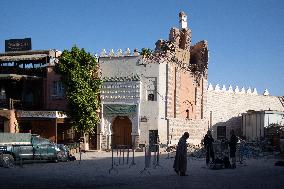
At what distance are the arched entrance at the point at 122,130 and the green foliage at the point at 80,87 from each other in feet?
6.41

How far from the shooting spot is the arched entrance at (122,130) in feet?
105

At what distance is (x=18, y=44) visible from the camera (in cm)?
3725

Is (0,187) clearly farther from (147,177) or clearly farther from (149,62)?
(149,62)

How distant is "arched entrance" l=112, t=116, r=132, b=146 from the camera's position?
31.9 meters

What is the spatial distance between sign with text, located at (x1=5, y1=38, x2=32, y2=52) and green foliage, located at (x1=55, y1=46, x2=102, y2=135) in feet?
24.9

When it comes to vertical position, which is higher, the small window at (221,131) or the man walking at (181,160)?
the man walking at (181,160)

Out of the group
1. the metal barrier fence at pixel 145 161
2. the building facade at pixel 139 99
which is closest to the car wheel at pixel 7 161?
the metal barrier fence at pixel 145 161

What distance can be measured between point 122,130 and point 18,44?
47.8ft

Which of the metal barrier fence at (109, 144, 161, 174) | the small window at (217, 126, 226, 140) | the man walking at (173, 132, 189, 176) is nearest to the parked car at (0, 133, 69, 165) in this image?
the metal barrier fence at (109, 144, 161, 174)

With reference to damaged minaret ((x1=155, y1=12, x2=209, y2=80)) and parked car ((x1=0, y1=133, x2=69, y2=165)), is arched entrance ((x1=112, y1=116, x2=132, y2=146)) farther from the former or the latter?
parked car ((x1=0, y1=133, x2=69, y2=165))

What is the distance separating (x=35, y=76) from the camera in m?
32.8

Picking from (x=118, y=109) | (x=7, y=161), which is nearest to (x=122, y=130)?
(x=118, y=109)

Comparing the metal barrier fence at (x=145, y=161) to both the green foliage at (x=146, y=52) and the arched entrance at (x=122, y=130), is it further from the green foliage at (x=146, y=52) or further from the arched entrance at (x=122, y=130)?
the green foliage at (x=146, y=52)

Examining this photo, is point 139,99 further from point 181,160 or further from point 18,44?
A: point 181,160
